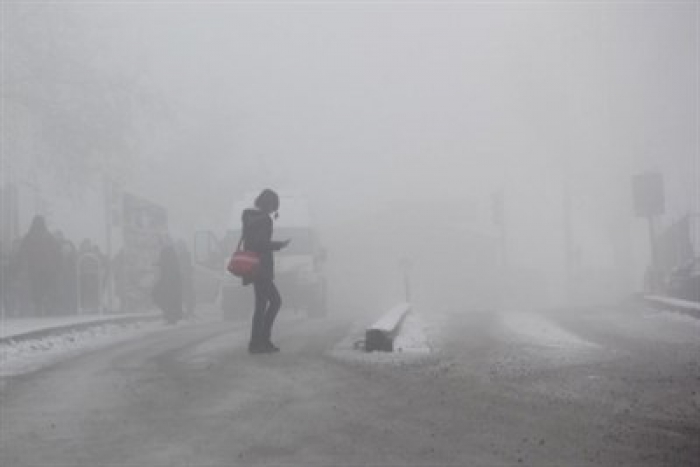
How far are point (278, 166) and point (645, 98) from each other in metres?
24.2

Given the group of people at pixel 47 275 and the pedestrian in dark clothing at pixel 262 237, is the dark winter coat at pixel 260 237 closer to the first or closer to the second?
the pedestrian in dark clothing at pixel 262 237

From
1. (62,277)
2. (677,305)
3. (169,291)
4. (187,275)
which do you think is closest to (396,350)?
(677,305)

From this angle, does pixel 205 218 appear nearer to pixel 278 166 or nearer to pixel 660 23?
pixel 278 166

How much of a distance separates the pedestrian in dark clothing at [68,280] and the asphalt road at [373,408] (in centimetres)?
1326

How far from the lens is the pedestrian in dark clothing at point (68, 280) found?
925 inches

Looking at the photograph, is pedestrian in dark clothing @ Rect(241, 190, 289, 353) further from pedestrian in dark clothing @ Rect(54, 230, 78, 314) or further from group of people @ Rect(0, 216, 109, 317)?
pedestrian in dark clothing @ Rect(54, 230, 78, 314)

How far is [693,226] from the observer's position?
22.4m

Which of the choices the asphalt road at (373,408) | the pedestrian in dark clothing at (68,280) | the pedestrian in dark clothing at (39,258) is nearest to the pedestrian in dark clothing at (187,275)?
the pedestrian in dark clothing at (68,280)

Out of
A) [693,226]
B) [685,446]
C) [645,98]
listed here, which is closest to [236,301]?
[693,226]

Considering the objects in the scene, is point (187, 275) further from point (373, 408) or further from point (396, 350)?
point (373, 408)

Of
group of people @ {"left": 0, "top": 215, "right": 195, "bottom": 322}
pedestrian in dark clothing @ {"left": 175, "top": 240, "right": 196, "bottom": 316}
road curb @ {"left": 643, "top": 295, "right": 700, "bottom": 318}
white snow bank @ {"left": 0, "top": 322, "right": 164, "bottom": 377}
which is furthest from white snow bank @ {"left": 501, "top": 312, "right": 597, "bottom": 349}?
pedestrian in dark clothing @ {"left": 175, "top": 240, "right": 196, "bottom": 316}

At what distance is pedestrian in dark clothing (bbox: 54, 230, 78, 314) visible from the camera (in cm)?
2350

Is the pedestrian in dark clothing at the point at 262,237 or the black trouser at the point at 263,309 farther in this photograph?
the black trouser at the point at 263,309

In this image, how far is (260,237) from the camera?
10.1m
